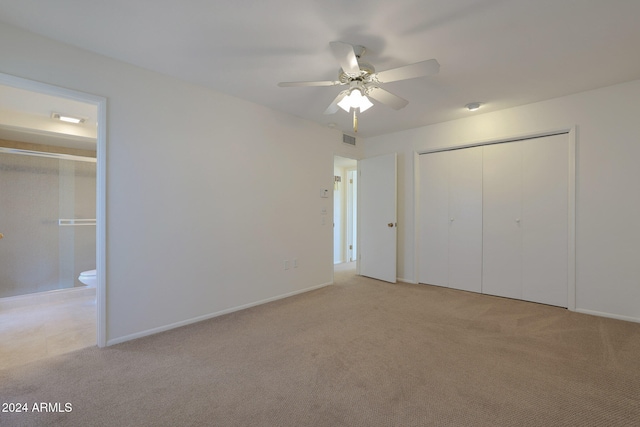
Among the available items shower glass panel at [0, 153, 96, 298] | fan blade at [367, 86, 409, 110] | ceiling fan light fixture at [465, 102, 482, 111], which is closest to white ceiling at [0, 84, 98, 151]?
shower glass panel at [0, 153, 96, 298]

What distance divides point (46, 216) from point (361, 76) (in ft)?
15.3

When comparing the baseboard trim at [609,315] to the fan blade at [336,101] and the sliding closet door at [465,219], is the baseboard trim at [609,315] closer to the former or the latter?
the sliding closet door at [465,219]

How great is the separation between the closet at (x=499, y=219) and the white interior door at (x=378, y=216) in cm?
44

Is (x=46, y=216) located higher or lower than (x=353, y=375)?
higher

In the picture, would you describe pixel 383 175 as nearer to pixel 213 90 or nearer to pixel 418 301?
pixel 418 301

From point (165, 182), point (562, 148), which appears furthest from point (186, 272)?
point (562, 148)

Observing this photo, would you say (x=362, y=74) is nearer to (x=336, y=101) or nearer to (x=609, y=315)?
(x=336, y=101)

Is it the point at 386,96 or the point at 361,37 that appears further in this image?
the point at 386,96

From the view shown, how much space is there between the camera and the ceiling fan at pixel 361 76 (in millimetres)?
1791

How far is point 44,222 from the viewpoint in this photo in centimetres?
388

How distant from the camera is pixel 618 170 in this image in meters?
2.83

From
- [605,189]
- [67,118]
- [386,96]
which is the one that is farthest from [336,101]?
[67,118]

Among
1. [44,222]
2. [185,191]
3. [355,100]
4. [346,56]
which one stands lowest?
[44,222]

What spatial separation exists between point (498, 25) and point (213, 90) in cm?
257
